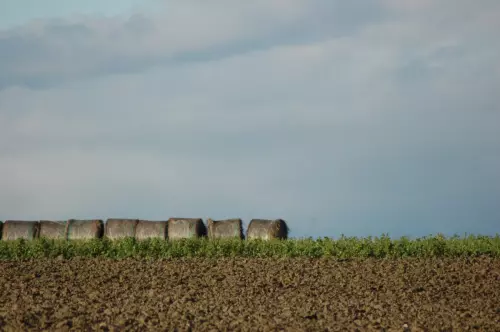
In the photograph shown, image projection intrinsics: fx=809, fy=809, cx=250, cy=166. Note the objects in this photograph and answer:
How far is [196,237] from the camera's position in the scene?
1523 cm

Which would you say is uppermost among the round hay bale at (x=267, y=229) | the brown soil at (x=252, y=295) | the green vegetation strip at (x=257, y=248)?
the round hay bale at (x=267, y=229)

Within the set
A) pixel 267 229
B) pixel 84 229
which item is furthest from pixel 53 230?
pixel 267 229

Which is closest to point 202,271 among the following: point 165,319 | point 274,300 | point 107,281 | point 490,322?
point 107,281

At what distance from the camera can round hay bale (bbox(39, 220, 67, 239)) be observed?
15.9 metres

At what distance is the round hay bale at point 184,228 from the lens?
50.7 feet

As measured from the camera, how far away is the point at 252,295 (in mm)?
10367

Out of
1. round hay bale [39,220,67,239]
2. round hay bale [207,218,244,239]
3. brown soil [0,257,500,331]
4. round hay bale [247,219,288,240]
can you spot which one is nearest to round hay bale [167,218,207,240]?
round hay bale [207,218,244,239]

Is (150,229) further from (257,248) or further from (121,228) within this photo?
(257,248)

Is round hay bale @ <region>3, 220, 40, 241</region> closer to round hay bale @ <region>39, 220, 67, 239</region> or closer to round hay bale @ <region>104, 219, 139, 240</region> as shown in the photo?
round hay bale @ <region>39, 220, 67, 239</region>

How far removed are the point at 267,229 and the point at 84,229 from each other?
359cm

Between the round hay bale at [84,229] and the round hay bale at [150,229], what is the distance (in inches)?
30.4

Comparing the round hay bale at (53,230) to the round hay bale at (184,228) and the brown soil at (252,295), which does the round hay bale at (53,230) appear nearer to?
the round hay bale at (184,228)

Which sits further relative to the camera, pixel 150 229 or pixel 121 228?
pixel 121 228

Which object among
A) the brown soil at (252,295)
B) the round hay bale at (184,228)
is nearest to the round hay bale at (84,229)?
the round hay bale at (184,228)
